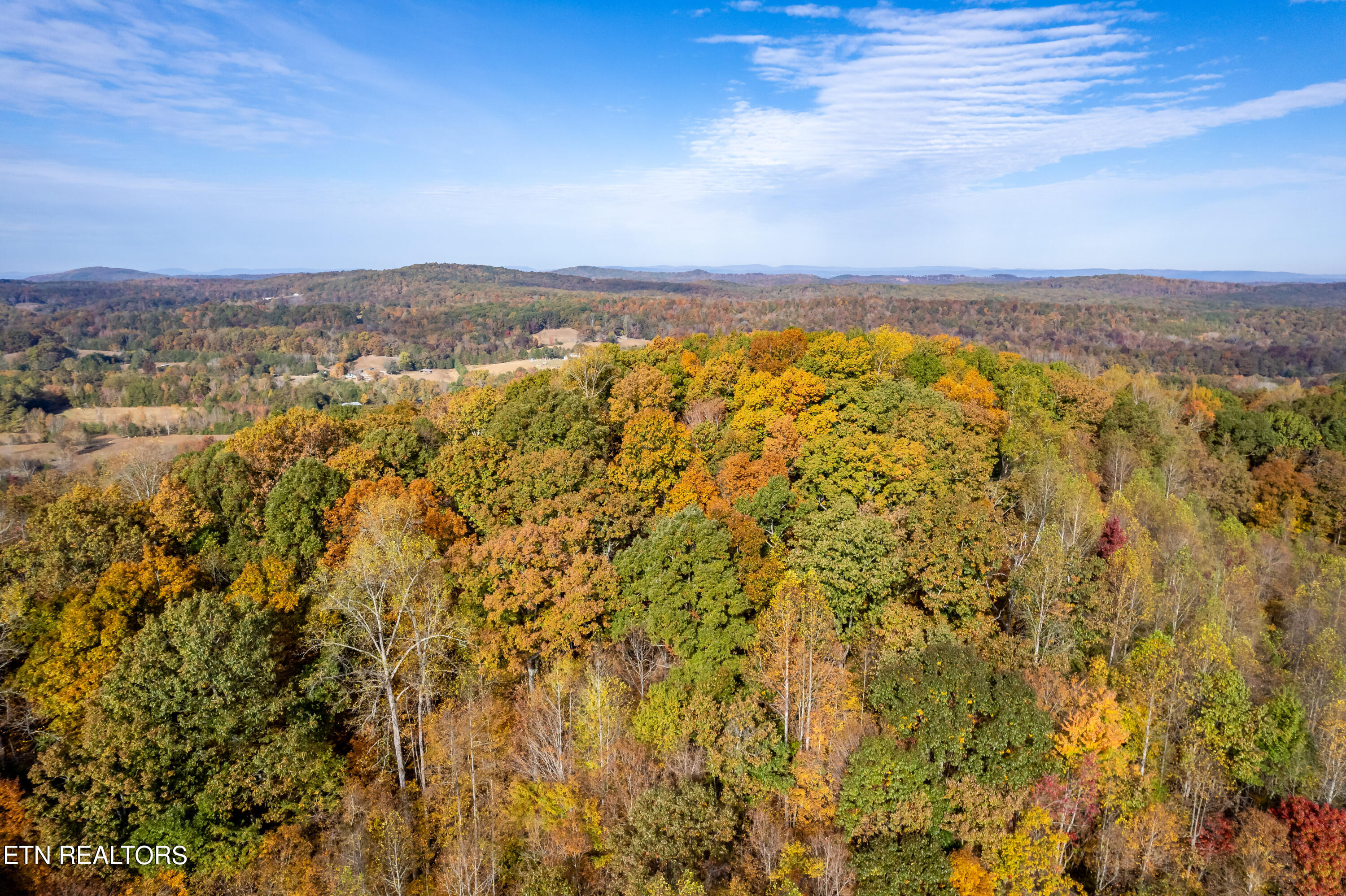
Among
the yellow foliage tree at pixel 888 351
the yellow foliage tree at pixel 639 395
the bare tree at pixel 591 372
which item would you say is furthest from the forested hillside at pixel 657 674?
the yellow foliage tree at pixel 888 351

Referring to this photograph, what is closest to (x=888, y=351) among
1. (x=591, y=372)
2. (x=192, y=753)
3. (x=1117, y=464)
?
(x=1117, y=464)

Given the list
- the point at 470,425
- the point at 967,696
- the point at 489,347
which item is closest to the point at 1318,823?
the point at 967,696

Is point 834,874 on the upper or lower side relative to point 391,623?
lower

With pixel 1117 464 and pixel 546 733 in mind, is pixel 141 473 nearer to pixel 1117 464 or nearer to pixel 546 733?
pixel 546 733

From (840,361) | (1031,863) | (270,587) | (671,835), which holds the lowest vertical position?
(1031,863)

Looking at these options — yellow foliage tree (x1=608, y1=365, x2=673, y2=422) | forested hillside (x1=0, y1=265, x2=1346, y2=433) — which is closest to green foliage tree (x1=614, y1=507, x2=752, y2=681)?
yellow foliage tree (x1=608, y1=365, x2=673, y2=422)

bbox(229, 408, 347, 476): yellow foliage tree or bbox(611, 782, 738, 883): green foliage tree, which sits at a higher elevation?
bbox(229, 408, 347, 476): yellow foliage tree

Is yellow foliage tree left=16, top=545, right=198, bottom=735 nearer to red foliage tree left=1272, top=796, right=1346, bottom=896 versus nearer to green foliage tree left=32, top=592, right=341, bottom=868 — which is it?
green foliage tree left=32, top=592, right=341, bottom=868

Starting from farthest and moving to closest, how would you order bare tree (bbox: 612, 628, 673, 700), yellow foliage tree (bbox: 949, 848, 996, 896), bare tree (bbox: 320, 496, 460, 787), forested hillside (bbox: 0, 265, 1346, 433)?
forested hillside (bbox: 0, 265, 1346, 433), bare tree (bbox: 612, 628, 673, 700), bare tree (bbox: 320, 496, 460, 787), yellow foliage tree (bbox: 949, 848, 996, 896)

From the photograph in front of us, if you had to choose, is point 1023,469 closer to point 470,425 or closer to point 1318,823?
point 1318,823

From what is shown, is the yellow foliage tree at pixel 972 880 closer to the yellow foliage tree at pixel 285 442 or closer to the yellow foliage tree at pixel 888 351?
the yellow foliage tree at pixel 888 351
